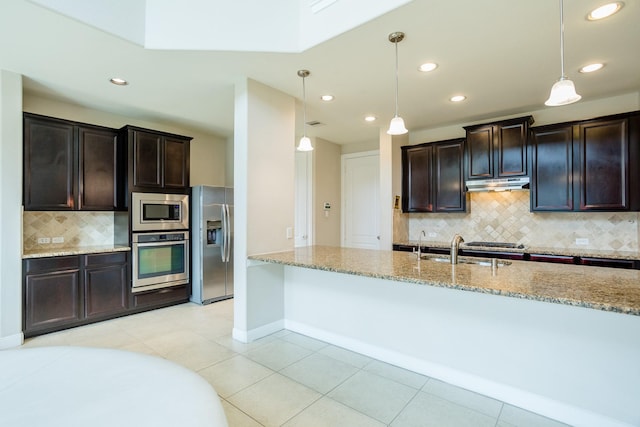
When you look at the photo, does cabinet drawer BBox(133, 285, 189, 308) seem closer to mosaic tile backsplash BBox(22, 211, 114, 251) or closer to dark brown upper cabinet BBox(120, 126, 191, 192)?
mosaic tile backsplash BBox(22, 211, 114, 251)

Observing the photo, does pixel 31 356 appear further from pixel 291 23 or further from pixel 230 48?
pixel 291 23

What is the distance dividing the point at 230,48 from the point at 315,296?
98.7 inches

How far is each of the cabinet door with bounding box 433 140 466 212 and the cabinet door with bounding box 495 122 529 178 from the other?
0.50m

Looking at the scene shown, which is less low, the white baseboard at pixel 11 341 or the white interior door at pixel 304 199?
the white interior door at pixel 304 199

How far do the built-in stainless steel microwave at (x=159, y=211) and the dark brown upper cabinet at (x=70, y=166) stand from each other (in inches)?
11.7

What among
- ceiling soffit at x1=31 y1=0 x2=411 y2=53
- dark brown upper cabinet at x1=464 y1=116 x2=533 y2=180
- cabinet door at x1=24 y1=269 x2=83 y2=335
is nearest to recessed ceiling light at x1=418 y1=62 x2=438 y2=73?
ceiling soffit at x1=31 y1=0 x2=411 y2=53

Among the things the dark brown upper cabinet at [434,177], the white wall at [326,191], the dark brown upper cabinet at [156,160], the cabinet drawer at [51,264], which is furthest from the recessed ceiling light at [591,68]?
the cabinet drawer at [51,264]

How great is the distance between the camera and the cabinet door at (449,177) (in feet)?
14.7

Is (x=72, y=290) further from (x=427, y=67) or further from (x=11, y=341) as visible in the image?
(x=427, y=67)

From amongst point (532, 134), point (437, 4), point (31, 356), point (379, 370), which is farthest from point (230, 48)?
point (532, 134)

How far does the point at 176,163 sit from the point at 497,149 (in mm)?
4492

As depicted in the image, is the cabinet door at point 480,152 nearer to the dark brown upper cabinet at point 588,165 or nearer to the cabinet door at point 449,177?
the cabinet door at point 449,177

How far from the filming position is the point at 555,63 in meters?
2.81

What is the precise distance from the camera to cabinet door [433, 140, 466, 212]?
14.7 feet
